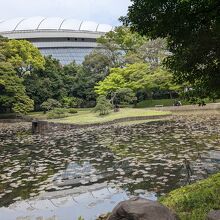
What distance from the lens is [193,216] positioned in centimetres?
596

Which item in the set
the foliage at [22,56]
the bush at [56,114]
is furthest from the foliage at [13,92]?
the bush at [56,114]

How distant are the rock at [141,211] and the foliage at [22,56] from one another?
122 feet

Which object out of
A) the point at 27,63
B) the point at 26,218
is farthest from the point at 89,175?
the point at 27,63

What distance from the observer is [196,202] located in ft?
21.7

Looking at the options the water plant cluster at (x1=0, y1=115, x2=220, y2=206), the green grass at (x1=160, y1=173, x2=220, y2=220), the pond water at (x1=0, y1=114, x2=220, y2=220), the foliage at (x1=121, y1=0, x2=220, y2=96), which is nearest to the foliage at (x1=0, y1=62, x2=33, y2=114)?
the water plant cluster at (x1=0, y1=115, x2=220, y2=206)

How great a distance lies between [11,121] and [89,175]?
29.9 metres

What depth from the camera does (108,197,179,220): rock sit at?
5242 mm

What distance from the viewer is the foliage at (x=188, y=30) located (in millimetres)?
6242

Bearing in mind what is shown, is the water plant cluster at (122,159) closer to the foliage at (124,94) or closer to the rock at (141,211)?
the rock at (141,211)

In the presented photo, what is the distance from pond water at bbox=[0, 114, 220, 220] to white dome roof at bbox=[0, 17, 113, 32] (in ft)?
192

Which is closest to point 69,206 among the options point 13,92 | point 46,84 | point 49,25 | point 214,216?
point 214,216

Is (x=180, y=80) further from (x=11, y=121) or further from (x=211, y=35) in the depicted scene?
(x=11, y=121)

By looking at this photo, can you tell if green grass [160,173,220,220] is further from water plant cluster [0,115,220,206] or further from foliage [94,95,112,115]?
foliage [94,95,112,115]

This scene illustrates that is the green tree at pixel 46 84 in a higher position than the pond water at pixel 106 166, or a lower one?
higher
